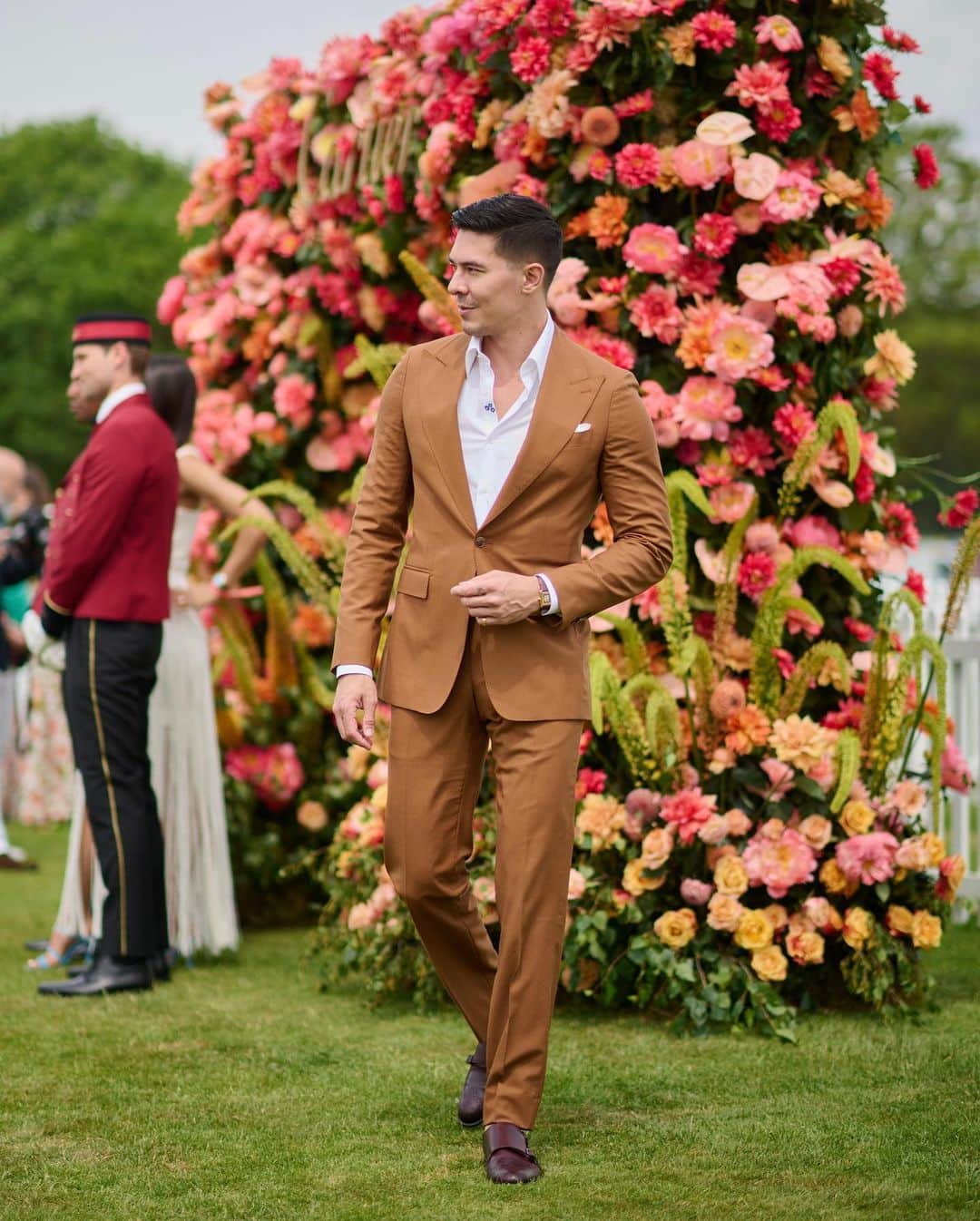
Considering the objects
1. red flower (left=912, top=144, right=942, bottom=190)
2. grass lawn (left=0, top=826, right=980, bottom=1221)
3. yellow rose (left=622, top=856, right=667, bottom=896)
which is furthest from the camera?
red flower (left=912, top=144, right=942, bottom=190)

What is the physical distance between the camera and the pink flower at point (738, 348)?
549 cm

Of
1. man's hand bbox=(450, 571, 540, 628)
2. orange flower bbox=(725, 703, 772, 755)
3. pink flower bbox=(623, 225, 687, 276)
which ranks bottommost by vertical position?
orange flower bbox=(725, 703, 772, 755)

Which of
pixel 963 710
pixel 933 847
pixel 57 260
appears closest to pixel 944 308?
pixel 57 260

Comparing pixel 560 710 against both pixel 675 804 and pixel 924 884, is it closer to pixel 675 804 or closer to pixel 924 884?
pixel 675 804

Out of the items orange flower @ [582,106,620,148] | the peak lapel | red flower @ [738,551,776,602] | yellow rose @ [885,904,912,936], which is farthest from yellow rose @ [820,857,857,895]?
orange flower @ [582,106,620,148]

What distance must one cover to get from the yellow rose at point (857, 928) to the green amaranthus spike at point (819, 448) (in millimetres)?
1185

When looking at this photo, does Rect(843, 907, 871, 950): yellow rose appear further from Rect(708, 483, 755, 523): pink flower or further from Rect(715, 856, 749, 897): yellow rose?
Rect(708, 483, 755, 523): pink flower

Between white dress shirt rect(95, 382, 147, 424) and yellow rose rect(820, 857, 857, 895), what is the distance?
2.70m

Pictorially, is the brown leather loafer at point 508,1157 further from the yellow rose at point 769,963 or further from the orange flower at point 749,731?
the orange flower at point 749,731

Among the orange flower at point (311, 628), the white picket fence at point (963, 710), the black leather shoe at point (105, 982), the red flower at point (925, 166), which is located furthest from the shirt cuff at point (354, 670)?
the white picket fence at point (963, 710)

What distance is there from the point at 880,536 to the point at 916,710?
25.1 inches

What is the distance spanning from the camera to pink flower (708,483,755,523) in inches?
220

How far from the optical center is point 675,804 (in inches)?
207

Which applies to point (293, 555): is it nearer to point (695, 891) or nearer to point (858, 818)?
point (695, 891)
